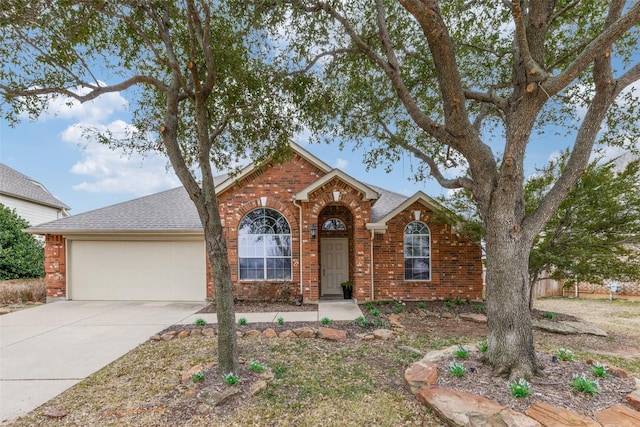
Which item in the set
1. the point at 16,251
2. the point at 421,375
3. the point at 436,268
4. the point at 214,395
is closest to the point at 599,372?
the point at 421,375

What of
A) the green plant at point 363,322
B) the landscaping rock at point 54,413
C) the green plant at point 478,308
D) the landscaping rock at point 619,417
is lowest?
the green plant at point 478,308

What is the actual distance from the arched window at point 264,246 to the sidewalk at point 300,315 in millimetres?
1997

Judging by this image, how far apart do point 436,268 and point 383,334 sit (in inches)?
191

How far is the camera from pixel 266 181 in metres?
10.8

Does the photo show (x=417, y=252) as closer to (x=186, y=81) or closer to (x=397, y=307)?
(x=397, y=307)

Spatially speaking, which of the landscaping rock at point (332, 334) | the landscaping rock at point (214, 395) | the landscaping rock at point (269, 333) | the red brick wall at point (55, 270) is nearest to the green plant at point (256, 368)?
the landscaping rock at point (214, 395)

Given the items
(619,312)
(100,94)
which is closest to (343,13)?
(100,94)

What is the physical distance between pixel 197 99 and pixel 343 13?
3696 millimetres

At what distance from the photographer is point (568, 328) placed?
295 inches

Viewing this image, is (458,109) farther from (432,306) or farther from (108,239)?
(108,239)

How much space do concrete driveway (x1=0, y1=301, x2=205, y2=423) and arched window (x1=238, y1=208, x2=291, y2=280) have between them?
2080mm

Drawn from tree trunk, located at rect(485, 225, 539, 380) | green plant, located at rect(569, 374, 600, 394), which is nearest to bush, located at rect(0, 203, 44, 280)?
tree trunk, located at rect(485, 225, 539, 380)

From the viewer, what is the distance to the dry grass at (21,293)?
10.8 meters

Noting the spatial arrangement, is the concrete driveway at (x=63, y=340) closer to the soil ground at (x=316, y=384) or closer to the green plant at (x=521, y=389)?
the soil ground at (x=316, y=384)
